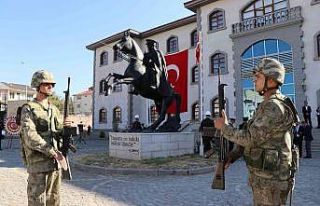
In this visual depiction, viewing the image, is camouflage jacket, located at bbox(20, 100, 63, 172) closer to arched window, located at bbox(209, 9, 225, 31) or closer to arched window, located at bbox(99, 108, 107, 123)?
arched window, located at bbox(209, 9, 225, 31)

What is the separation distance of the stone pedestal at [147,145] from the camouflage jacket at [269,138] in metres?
8.79

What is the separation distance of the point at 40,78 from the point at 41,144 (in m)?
0.85

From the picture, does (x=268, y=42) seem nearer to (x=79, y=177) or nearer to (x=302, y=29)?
(x=302, y=29)

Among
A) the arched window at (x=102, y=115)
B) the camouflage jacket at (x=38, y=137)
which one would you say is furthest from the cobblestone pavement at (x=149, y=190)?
the arched window at (x=102, y=115)

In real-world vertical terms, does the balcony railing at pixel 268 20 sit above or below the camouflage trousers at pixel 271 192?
above

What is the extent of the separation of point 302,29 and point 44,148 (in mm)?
21584

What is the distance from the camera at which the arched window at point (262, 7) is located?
76.4 feet

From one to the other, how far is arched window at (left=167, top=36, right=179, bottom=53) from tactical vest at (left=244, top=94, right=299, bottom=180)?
29334mm

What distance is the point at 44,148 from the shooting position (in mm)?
3799

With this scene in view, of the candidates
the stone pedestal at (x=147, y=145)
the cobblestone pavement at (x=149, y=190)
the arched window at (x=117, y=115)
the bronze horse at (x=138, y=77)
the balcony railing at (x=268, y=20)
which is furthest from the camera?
the arched window at (x=117, y=115)

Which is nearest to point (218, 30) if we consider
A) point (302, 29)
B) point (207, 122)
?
point (302, 29)

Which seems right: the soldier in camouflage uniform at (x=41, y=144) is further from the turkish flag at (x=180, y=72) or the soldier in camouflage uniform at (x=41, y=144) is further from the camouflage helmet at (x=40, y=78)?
the turkish flag at (x=180, y=72)

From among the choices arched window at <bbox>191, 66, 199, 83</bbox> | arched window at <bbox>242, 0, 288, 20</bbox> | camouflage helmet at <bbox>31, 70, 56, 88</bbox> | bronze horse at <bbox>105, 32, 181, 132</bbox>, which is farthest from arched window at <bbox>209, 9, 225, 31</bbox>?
camouflage helmet at <bbox>31, 70, 56, 88</bbox>

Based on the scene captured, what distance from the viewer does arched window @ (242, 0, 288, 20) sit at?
23298mm
